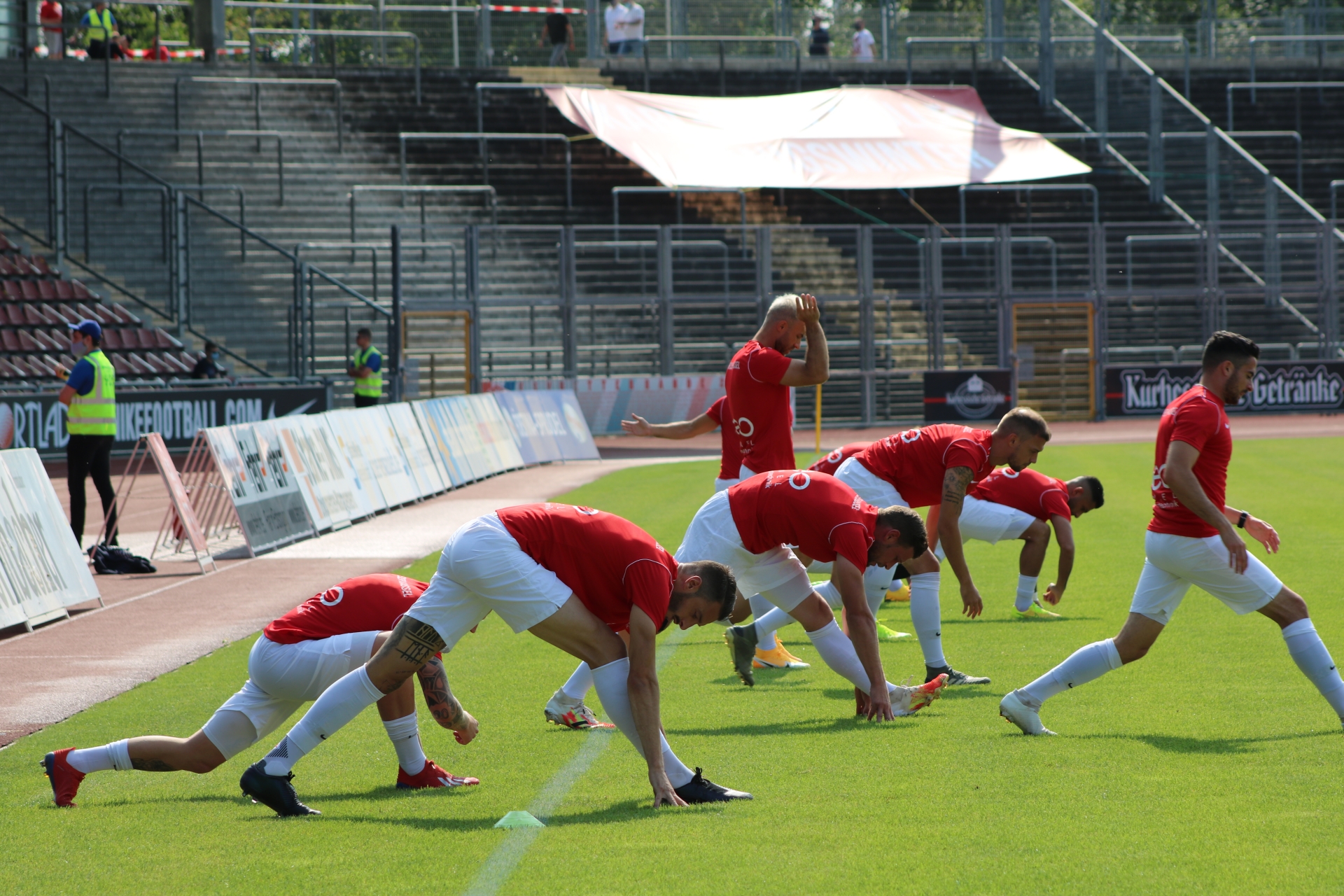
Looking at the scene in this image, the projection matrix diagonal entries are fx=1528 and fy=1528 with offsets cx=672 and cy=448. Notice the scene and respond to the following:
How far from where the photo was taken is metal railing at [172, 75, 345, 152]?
39094mm

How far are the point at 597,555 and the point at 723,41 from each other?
4277 centimetres

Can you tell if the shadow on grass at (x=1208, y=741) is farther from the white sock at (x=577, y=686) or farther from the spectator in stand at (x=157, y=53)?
the spectator in stand at (x=157, y=53)

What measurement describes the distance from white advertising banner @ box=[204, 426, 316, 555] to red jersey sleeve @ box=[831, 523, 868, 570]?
928 centimetres

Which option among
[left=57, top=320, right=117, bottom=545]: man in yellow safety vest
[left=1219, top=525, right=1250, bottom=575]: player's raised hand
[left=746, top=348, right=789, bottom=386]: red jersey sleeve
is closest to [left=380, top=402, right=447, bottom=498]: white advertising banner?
[left=57, top=320, right=117, bottom=545]: man in yellow safety vest

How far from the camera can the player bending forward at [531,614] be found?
19.9 ft

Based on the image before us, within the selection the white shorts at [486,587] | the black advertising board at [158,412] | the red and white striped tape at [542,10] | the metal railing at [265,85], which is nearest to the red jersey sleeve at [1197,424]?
the white shorts at [486,587]

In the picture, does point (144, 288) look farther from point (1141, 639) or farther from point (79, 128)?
point (1141, 639)

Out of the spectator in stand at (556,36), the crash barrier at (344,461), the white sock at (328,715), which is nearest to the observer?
the white sock at (328,715)

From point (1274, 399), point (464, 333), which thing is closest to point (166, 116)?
point (464, 333)

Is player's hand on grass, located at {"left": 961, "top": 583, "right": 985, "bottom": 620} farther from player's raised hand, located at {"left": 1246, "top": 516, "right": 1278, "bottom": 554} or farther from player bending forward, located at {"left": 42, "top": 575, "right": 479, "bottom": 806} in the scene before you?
player bending forward, located at {"left": 42, "top": 575, "right": 479, "bottom": 806}

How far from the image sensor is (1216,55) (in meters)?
49.7

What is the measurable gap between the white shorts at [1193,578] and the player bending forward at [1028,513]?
159 inches

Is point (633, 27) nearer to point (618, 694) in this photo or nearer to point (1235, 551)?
point (1235, 551)

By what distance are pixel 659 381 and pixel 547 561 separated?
89.6 feet
